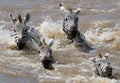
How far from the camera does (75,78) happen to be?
10.9m

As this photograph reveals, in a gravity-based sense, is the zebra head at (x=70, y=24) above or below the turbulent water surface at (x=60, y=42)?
above

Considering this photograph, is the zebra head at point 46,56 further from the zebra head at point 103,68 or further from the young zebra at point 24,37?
the zebra head at point 103,68

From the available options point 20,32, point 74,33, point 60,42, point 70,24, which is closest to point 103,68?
point 74,33

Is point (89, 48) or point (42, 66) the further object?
point (89, 48)

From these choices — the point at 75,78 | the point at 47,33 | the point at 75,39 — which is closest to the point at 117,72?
the point at 75,78

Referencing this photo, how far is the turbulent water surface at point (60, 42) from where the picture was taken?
11.1 meters

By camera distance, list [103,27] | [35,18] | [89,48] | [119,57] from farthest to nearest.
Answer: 1. [35,18]
2. [103,27]
3. [89,48]
4. [119,57]

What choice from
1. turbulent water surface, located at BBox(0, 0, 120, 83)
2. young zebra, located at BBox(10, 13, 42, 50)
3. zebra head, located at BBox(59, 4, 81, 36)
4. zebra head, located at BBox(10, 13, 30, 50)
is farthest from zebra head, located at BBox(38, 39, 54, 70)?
zebra head, located at BBox(59, 4, 81, 36)

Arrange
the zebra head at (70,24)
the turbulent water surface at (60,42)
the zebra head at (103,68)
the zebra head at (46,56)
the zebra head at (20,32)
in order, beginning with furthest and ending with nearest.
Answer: the zebra head at (70,24)
the zebra head at (20,32)
the zebra head at (46,56)
the turbulent water surface at (60,42)
the zebra head at (103,68)

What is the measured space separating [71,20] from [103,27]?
8.19 ft

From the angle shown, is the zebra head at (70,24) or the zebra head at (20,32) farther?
the zebra head at (70,24)

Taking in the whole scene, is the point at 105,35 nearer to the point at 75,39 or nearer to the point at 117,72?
the point at 75,39

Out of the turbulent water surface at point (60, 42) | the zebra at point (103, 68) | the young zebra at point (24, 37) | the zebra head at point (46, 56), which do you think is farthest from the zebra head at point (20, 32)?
the zebra at point (103, 68)

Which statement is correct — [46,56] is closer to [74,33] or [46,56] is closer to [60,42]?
[74,33]
